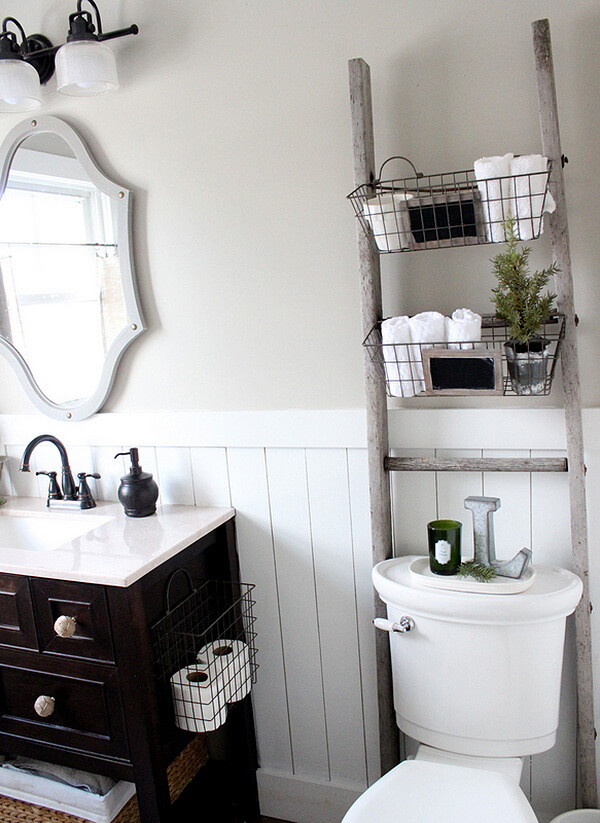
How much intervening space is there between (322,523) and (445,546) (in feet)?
1.34

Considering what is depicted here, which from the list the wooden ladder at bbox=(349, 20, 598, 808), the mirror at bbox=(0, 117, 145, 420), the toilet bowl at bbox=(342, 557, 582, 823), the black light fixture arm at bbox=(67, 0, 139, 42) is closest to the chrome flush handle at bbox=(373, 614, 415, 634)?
the toilet bowl at bbox=(342, 557, 582, 823)

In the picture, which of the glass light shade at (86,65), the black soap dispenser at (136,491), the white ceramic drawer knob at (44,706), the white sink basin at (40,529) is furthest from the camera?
the white sink basin at (40,529)

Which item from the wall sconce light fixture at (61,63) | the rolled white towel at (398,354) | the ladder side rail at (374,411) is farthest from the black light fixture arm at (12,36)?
the rolled white towel at (398,354)

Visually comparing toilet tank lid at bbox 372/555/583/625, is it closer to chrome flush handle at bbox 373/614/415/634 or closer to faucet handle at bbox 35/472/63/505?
chrome flush handle at bbox 373/614/415/634

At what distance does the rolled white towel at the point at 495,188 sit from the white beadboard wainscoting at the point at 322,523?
1.44ft

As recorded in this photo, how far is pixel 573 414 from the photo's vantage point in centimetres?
146

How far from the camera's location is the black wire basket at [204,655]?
160cm

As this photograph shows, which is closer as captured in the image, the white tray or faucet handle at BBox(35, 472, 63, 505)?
the white tray

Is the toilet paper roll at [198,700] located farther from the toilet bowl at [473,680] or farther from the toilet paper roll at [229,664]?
the toilet bowl at [473,680]

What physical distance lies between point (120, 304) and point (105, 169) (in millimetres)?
367

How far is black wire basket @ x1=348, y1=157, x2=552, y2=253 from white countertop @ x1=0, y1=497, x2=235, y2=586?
84 centimetres

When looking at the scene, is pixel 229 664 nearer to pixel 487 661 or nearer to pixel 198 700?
pixel 198 700

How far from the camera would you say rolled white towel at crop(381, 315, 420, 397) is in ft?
4.87

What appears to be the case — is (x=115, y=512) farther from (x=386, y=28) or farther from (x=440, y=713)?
(x=386, y=28)
